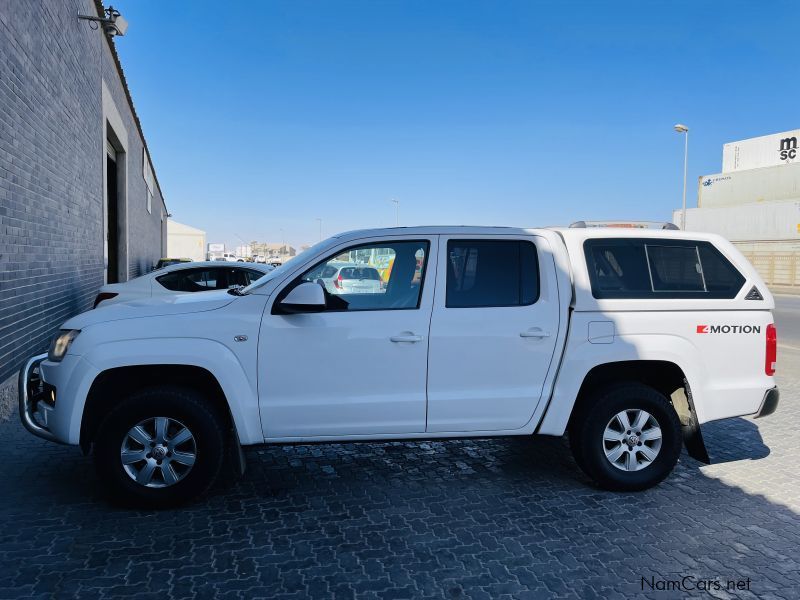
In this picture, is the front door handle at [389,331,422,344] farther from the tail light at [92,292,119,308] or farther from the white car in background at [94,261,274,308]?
the tail light at [92,292,119,308]

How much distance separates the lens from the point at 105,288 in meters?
9.56

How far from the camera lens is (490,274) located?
14.8 feet

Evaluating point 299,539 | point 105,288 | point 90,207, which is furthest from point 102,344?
point 90,207

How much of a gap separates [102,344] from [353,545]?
205 cm

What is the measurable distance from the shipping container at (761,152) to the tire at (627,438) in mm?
49468

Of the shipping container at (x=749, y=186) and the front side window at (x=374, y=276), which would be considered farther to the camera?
the shipping container at (x=749, y=186)

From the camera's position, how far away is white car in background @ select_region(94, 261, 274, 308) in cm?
972

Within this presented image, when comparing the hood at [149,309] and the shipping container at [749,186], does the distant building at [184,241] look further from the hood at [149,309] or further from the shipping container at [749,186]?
the hood at [149,309]

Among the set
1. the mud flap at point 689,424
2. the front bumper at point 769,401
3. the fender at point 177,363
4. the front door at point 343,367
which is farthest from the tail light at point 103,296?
the front bumper at point 769,401

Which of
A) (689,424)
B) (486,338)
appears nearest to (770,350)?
(689,424)

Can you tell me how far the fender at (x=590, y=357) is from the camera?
4414 mm

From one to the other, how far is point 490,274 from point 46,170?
623cm

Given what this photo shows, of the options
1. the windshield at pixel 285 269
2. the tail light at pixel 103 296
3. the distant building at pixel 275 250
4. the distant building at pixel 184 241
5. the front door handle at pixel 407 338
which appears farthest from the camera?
the distant building at pixel 275 250

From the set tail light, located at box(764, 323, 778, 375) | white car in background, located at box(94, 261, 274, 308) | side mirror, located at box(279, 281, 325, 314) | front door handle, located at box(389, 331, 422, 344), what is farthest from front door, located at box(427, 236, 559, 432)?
white car in background, located at box(94, 261, 274, 308)
